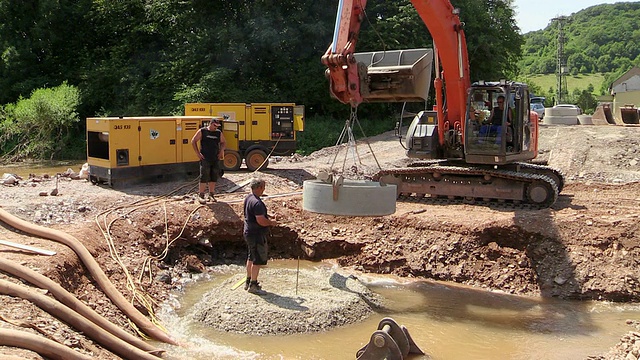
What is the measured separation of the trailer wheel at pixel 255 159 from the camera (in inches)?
696

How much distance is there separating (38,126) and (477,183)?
69.0ft

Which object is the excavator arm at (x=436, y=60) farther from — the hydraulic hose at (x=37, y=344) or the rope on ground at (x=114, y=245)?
the hydraulic hose at (x=37, y=344)

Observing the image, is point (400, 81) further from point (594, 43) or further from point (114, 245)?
point (594, 43)

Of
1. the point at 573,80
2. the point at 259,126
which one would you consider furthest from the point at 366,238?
the point at 573,80

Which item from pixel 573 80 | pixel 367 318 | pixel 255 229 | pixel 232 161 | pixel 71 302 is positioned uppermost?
pixel 573 80

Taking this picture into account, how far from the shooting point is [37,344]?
6125 millimetres

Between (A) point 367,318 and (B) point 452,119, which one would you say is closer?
(A) point 367,318

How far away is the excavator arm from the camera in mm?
10250

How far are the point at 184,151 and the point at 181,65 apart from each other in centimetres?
1631

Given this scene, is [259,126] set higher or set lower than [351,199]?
higher

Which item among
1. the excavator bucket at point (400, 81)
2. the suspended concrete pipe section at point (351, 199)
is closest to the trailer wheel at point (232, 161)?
the excavator bucket at point (400, 81)

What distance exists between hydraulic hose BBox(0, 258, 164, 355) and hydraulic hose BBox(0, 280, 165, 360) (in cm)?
25

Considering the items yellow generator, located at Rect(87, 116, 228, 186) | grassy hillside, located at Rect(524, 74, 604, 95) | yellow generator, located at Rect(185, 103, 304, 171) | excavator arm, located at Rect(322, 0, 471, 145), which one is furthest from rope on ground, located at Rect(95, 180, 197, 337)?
grassy hillside, located at Rect(524, 74, 604, 95)

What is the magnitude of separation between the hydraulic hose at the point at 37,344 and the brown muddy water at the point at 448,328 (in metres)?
1.80
